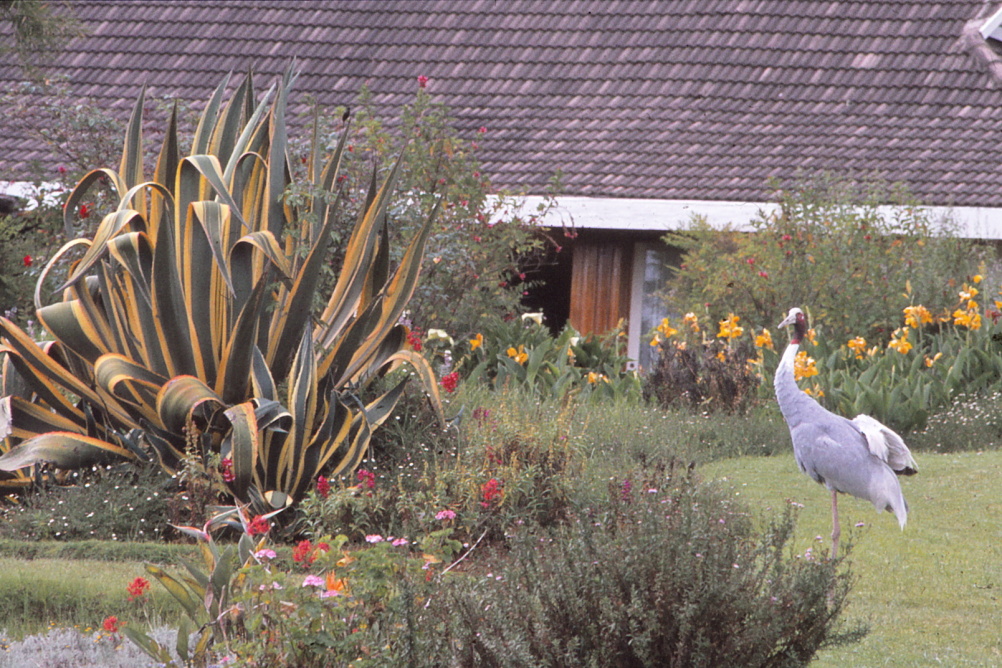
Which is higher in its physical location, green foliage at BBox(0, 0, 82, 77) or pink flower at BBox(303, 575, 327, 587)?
green foliage at BBox(0, 0, 82, 77)

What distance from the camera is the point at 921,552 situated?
651 cm

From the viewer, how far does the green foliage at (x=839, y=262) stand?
10930mm

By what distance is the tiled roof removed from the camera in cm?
1249

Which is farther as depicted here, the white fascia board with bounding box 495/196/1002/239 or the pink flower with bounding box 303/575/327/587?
the white fascia board with bounding box 495/196/1002/239

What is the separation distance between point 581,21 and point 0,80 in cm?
645

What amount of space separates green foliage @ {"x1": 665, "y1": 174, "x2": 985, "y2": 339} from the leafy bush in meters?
7.41

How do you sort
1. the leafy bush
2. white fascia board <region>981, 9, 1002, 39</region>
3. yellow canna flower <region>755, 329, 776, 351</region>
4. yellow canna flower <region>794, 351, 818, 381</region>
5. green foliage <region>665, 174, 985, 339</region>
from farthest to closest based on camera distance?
white fascia board <region>981, 9, 1002, 39</region>
green foliage <region>665, 174, 985, 339</region>
yellow canna flower <region>755, 329, 776, 351</region>
yellow canna flower <region>794, 351, 818, 381</region>
the leafy bush

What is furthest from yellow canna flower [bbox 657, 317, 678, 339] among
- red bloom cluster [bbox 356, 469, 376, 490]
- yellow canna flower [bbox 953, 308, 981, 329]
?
red bloom cluster [bbox 356, 469, 376, 490]

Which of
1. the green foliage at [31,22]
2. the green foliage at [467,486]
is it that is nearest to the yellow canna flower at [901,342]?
the green foliage at [467,486]

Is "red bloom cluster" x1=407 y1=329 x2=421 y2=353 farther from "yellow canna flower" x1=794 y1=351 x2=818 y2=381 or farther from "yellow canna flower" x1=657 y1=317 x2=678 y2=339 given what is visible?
"yellow canna flower" x1=657 y1=317 x2=678 y2=339

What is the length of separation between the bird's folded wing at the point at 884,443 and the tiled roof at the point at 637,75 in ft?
19.9

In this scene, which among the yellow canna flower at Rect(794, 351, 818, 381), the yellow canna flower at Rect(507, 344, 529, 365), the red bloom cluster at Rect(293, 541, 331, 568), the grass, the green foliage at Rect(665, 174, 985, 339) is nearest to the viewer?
the red bloom cluster at Rect(293, 541, 331, 568)

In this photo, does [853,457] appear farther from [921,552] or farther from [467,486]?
[467,486]

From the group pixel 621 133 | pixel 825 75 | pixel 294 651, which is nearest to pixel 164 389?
pixel 294 651
